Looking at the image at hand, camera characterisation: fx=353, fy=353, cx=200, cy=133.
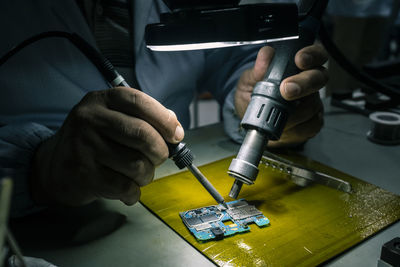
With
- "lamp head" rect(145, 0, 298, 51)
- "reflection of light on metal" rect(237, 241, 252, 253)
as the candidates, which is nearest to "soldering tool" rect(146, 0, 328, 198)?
"lamp head" rect(145, 0, 298, 51)

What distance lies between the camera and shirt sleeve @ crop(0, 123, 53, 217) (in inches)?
26.2

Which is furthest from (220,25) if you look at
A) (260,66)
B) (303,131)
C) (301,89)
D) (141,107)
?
(303,131)

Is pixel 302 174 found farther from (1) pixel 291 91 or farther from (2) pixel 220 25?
(2) pixel 220 25

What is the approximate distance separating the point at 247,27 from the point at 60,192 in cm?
45

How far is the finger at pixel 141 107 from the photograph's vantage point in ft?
1.99

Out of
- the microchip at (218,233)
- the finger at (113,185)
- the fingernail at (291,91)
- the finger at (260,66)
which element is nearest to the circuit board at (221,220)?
the microchip at (218,233)

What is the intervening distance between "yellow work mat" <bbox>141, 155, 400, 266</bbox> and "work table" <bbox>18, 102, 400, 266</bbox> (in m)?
0.02

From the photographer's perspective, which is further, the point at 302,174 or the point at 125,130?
the point at 302,174

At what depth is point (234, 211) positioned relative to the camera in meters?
0.69

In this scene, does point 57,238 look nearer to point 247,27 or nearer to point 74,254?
point 74,254

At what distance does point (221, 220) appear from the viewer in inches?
26.0

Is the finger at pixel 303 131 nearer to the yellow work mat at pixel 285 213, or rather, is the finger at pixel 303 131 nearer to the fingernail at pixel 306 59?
the yellow work mat at pixel 285 213

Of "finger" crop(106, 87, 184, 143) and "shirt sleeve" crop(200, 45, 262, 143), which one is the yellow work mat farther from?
"shirt sleeve" crop(200, 45, 262, 143)

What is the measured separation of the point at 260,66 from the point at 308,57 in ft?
0.51
